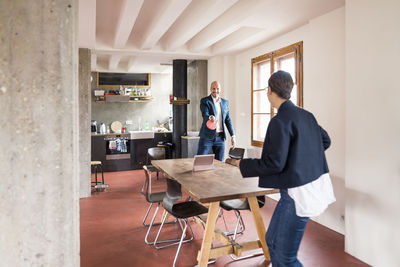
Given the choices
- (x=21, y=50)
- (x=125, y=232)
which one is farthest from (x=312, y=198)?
(x=125, y=232)

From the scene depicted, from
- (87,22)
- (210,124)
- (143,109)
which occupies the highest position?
(87,22)

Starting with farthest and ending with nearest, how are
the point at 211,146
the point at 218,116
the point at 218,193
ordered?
1. the point at 218,116
2. the point at 211,146
3. the point at 218,193

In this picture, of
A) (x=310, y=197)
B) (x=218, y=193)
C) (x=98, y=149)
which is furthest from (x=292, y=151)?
(x=98, y=149)

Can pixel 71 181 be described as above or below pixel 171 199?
above

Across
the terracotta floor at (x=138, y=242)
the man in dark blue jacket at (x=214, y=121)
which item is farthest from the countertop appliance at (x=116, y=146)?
the man in dark blue jacket at (x=214, y=121)

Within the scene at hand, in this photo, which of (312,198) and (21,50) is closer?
(21,50)

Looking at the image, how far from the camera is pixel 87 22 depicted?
15.0 feet

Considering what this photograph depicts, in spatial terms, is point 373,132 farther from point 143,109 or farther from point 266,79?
point 143,109

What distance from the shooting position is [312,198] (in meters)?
2.04

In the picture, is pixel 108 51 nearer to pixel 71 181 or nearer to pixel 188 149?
pixel 188 149

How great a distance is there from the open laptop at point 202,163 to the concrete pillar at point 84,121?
128 inches

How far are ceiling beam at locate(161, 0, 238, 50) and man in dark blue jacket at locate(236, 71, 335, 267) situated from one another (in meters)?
2.40

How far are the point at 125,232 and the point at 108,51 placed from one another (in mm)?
4238

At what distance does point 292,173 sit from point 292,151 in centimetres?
15
